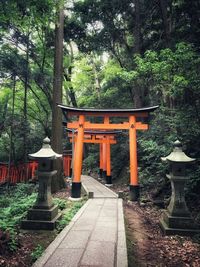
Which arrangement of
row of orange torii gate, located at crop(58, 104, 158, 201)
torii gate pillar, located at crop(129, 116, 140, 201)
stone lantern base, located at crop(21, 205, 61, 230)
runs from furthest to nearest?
row of orange torii gate, located at crop(58, 104, 158, 201)
torii gate pillar, located at crop(129, 116, 140, 201)
stone lantern base, located at crop(21, 205, 61, 230)

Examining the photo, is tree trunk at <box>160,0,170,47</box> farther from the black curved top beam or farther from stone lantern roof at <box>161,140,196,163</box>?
stone lantern roof at <box>161,140,196,163</box>

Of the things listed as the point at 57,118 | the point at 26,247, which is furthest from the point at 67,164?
the point at 26,247

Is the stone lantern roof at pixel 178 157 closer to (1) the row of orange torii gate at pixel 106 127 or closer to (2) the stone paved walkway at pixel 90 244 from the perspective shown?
(2) the stone paved walkway at pixel 90 244

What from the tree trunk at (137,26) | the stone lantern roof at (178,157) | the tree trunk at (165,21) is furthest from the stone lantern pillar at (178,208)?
the tree trunk at (137,26)

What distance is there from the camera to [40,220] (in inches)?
225

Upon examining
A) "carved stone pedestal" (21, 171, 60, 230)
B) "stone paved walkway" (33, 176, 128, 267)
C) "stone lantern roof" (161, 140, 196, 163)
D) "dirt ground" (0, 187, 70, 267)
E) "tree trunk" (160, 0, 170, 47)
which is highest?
"tree trunk" (160, 0, 170, 47)

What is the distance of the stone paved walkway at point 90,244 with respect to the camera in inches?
142

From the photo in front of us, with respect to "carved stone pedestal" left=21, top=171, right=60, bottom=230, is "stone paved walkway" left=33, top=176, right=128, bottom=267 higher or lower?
lower

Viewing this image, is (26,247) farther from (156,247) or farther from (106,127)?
(106,127)

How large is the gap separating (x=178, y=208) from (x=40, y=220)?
3.48m

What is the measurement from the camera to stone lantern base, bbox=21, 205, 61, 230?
5.62m

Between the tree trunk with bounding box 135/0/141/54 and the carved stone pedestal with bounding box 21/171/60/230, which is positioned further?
the tree trunk with bounding box 135/0/141/54

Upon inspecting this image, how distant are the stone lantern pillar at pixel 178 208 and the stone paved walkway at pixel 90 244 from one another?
48.1 inches

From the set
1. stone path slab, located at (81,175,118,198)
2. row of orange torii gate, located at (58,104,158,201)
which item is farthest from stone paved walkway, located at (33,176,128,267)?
stone path slab, located at (81,175,118,198)
